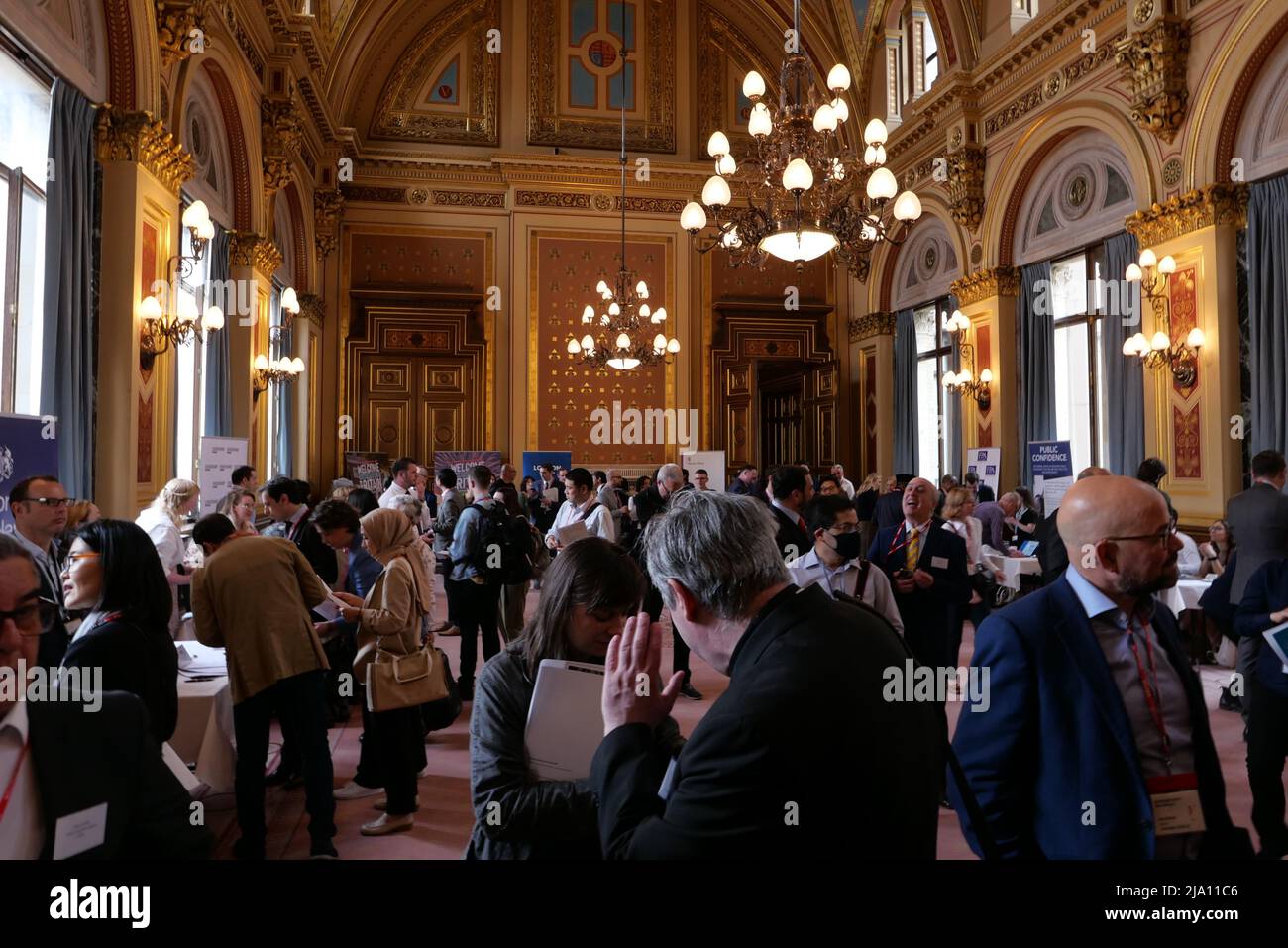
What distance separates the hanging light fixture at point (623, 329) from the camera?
12.0 meters

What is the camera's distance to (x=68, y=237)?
19.7 ft

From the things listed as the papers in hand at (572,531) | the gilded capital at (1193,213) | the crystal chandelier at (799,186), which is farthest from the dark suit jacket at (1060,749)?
the gilded capital at (1193,213)

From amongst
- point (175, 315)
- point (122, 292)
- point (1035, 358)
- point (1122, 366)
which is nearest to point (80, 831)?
point (122, 292)

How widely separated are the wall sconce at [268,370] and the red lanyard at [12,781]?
9176 mm

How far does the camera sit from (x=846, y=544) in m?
3.74

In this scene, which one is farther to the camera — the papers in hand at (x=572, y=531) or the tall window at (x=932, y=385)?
the tall window at (x=932, y=385)

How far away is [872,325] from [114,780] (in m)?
14.6

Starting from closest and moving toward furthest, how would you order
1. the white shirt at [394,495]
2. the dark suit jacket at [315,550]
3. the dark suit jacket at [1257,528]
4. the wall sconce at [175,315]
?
the dark suit jacket at [1257,528]
the dark suit jacket at [315,550]
the wall sconce at [175,315]
the white shirt at [394,495]

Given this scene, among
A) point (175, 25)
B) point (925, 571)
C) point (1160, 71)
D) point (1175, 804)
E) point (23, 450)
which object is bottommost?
point (1175, 804)

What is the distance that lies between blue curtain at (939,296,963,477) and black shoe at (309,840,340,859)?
11.0 meters

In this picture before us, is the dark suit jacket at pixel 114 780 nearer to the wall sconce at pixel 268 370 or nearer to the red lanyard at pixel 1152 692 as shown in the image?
the red lanyard at pixel 1152 692

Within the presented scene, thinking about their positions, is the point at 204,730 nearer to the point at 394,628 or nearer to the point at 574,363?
the point at 394,628
